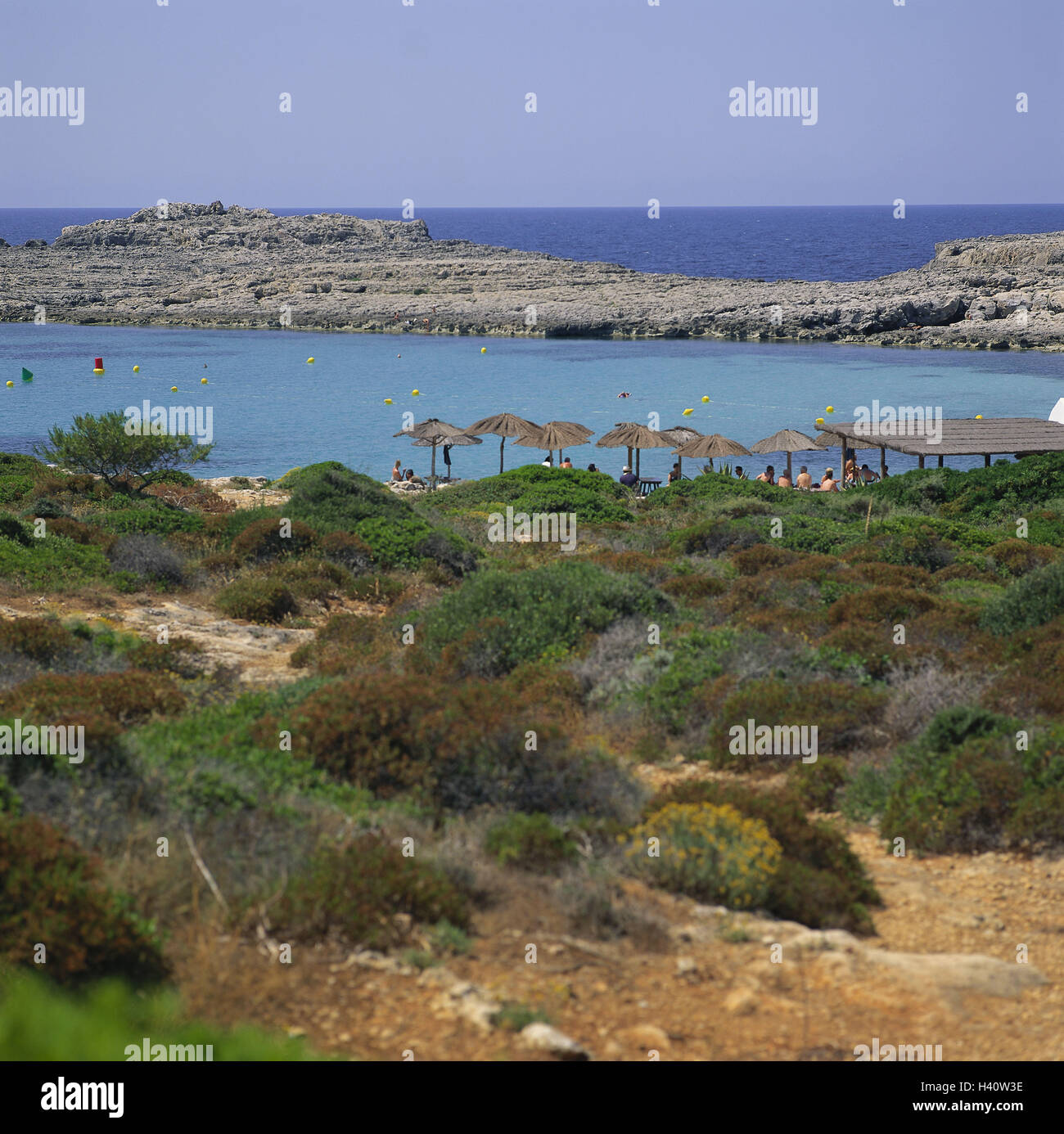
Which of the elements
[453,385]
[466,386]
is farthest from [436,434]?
[453,385]

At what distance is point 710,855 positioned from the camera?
6242 millimetres

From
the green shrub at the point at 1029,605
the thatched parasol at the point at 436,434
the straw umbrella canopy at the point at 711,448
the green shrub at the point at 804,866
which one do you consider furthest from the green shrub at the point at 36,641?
the straw umbrella canopy at the point at 711,448

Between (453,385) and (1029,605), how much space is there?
43.1 meters

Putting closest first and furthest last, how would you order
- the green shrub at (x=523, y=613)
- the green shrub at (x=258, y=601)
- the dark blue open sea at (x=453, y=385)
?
the green shrub at (x=523, y=613) < the green shrub at (x=258, y=601) < the dark blue open sea at (x=453, y=385)

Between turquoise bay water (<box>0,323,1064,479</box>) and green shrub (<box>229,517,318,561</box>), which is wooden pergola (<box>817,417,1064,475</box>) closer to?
turquoise bay water (<box>0,323,1064,479</box>)

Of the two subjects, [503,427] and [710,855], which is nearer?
[710,855]

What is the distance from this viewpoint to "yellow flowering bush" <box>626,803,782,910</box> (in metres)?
6.09

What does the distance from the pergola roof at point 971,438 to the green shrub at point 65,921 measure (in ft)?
75.0

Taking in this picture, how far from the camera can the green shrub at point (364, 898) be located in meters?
5.14

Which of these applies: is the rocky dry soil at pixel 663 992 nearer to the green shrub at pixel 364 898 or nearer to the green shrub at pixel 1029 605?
the green shrub at pixel 364 898

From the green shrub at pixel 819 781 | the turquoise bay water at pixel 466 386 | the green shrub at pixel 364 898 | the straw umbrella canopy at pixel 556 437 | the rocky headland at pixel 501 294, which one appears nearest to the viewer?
the green shrub at pixel 364 898

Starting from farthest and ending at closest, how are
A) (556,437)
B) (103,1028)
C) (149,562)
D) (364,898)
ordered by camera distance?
(556,437) → (149,562) → (364,898) → (103,1028)

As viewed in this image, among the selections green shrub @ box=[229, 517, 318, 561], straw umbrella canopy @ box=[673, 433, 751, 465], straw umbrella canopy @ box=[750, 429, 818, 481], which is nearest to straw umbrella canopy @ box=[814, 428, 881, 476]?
straw umbrella canopy @ box=[750, 429, 818, 481]

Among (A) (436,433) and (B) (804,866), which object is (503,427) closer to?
(A) (436,433)
